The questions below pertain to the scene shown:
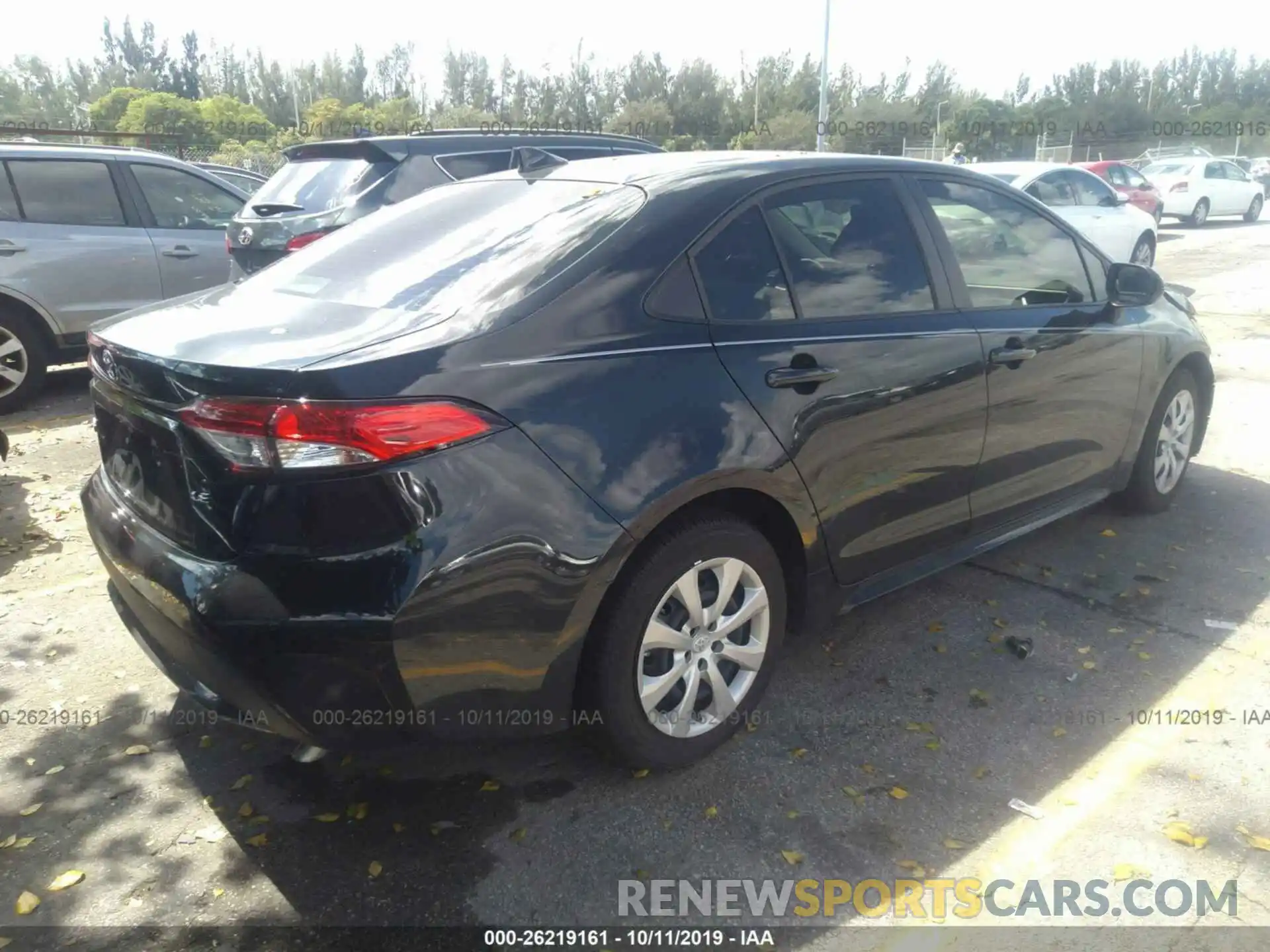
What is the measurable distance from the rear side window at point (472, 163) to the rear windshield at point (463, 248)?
3.42 m

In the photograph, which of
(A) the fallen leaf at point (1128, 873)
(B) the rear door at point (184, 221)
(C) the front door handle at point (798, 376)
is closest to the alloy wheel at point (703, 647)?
(C) the front door handle at point (798, 376)

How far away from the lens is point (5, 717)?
11.0ft

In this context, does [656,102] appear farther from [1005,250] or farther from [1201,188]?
[1005,250]

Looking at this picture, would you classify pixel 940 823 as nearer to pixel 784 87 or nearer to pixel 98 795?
pixel 98 795

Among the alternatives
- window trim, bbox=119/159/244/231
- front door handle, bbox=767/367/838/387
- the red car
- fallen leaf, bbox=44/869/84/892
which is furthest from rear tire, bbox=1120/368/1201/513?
the red car

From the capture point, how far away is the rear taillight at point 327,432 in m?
2.27

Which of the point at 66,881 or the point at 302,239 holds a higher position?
the point at 302,239

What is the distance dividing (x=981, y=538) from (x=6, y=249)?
6925 mm

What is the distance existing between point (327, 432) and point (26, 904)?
1.47m

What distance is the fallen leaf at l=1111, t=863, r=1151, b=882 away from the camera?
8.64ft

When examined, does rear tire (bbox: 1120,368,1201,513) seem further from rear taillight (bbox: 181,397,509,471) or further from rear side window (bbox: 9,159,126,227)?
rear side window (bbox: 9,159,126,227)

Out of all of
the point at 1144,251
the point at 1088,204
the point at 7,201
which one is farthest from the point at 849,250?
the point at 1144,251

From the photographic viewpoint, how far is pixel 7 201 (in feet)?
23.7

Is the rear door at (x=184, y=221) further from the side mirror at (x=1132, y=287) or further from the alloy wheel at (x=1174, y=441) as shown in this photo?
the alloy wheel at (x=1174, y=441)
